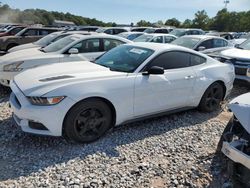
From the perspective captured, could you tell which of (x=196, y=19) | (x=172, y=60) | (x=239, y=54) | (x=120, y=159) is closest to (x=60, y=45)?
(x=172, y=60)

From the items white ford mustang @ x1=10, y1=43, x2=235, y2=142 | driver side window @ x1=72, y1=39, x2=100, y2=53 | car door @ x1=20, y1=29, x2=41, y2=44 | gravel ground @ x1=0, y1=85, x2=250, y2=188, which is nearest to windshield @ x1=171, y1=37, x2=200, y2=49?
driver side window @ x1=72, y1=39, x2=100, y2=53

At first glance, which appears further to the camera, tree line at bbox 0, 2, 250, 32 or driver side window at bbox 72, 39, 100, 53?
tree line at bbox 0, 2, 250, 32

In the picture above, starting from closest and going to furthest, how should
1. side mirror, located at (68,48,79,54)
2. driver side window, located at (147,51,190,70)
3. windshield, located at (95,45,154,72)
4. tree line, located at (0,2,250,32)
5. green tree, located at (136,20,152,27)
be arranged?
windshield, located at (95,45,154,72) → driver side window, located at (147,51,190,70) → side mirror, located at (68,48,79,54) → green tree, located at (136,20,152,27) → tree line, located at (0,2,250,32)

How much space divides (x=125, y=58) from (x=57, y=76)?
129 centimetres

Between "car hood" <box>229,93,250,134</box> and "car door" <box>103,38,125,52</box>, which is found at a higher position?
"car door" <box>103,38,125,52</box>

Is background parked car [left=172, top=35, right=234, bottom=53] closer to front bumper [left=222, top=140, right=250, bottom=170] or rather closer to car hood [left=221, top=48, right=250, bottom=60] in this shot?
car hood [left=221, top=48, right=250, bottom=60]

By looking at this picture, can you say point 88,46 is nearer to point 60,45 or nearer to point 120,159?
point 60,45

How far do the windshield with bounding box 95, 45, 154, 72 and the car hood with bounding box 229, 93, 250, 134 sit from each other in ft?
6.33

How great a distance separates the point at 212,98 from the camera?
562 cm

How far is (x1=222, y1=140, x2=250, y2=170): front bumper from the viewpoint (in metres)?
2.59

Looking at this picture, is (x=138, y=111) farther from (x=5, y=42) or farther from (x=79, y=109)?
(x=5, y=42)

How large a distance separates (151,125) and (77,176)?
1940 millimetres

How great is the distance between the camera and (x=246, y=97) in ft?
10.1

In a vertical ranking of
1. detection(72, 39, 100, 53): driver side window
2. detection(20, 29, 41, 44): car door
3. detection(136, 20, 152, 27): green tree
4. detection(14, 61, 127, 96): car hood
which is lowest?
detection(14, 61, 127, 96): car hood
